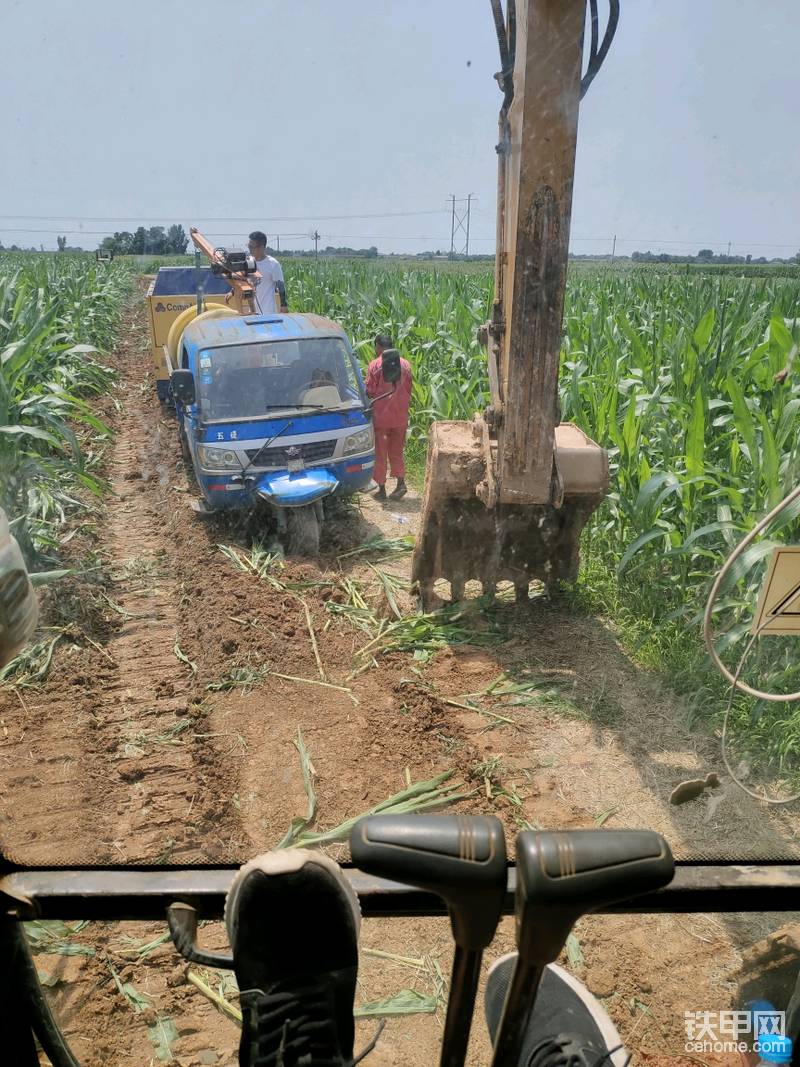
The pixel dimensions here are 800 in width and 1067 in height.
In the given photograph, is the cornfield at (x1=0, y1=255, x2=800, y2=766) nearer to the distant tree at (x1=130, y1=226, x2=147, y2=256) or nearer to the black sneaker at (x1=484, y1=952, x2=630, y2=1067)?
the distant tree at (x1=130, y1=226, x2=147, y2=256)

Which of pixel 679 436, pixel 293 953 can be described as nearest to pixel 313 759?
pixel 293 953

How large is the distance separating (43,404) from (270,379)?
1474 mm

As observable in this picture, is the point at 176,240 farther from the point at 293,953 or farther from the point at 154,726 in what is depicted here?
the point at 154,726

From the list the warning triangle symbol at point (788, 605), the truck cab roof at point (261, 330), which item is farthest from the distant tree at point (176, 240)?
the truck cab roof at point (261, 330)

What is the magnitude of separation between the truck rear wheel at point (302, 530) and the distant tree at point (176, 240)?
3.74 m

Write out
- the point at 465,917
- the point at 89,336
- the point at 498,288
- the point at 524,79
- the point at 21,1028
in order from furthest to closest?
the point at 89,336 → the point at 498,288 → the point at 524,79 → the point at 21,1028 → the point at 465,917

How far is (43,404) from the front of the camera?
187 inches

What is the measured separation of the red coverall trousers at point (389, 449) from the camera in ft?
22.1

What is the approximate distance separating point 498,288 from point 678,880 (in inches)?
113

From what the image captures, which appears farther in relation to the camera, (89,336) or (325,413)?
(89,336)

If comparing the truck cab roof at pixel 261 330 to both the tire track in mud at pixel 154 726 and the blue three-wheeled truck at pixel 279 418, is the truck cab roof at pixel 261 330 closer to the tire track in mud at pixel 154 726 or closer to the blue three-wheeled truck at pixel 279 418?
the blue three-wheeled truck at pixel 279 418

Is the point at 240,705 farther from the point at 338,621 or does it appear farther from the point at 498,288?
the point at 498,288

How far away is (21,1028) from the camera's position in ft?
4.28

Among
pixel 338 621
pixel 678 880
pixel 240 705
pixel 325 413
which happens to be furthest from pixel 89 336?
pixel 678 880
